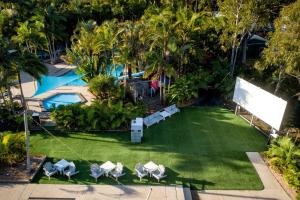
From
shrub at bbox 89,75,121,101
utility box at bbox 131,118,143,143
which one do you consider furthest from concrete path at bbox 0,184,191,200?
shrub at bbox 89,75,121,101

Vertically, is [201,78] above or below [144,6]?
below

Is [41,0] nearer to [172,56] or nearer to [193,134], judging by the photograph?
[172,56]

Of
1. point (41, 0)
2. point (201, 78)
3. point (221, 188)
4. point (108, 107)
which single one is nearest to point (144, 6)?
point (41, 0)

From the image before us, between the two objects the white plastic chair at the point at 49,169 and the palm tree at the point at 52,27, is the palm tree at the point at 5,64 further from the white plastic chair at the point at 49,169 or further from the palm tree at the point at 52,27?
the palm tree at the point at 52,27

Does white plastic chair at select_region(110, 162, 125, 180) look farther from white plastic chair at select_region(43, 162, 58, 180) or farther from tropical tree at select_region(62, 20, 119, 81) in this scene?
tropical tree at select_region(62, 20, 119, 81)

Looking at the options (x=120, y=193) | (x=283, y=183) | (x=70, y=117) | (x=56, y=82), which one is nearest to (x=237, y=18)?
(x=283, y=183)
